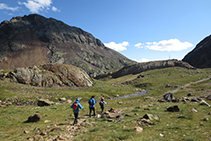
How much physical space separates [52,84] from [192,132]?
198 ft

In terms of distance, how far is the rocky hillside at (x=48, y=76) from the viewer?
54188 millimetres

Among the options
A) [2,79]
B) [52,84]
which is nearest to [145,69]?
[52,84]

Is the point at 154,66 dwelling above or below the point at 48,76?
above

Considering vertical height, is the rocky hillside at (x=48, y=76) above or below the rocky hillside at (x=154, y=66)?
below

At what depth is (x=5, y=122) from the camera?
18.1m

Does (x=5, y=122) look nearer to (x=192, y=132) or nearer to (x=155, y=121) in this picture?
(x=155, y=121)

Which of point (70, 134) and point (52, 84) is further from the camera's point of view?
point (52, 84)

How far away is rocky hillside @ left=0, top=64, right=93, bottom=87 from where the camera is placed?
54188 millimetres

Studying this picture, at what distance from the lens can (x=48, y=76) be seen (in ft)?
204

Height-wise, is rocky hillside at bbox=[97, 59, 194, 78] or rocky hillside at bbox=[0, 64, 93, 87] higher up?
rocky hillside at bbox=[97, 59, 194, 78]

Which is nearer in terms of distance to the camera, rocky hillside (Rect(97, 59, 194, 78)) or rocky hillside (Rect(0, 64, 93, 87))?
rocky hillside (Rect(0, 64, 93, 87))

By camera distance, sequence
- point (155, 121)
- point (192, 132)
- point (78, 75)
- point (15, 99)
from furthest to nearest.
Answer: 1. point (78, 75)
2. point (15, 99)
3. point (155, 121)
4. point (192, 132)

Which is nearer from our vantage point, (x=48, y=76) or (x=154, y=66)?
(x=48, y=76)

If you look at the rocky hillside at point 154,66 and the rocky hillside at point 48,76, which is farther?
the rocky hillside at point 154,66
